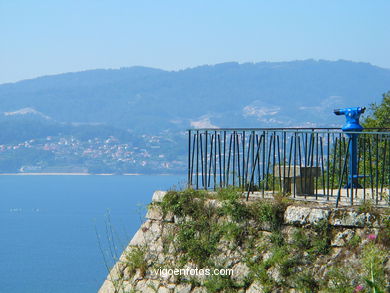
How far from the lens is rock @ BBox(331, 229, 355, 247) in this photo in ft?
34.4

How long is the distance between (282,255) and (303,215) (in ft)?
2.10

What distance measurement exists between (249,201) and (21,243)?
156869 millimetres

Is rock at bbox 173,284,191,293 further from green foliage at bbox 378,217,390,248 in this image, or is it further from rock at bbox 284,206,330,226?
green foliage at bbox 378,217,390,248

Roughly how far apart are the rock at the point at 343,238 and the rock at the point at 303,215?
316 millimetres

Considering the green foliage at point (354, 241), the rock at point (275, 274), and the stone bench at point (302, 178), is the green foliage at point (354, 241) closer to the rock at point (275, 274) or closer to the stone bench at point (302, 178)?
the rock at point (275, 274)

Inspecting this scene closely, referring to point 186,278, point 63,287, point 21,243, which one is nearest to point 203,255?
point 186,278

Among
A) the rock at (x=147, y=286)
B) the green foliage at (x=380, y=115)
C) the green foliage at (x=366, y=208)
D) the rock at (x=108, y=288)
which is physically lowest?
the rock at (x=108, y=288)

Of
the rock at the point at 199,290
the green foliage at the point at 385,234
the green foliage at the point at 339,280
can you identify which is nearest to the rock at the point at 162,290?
the rock at the point at 199,290

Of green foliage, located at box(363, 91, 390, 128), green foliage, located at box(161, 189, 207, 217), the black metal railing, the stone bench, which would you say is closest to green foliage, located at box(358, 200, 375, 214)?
the black metal railing

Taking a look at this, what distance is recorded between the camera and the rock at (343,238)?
10.5m

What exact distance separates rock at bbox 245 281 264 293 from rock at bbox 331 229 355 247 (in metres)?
1.22

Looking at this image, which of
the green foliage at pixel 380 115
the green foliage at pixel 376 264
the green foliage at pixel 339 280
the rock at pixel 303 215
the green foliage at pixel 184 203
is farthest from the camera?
the green foliage at pixel 380 115

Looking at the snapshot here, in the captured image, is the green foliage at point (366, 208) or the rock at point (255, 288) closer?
the green foliage at point (366, 208)

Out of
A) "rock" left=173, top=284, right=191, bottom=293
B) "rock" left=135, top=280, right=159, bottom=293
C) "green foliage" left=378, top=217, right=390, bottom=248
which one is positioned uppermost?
"green foliage" left=378, top=217, right=390, bottom=248
